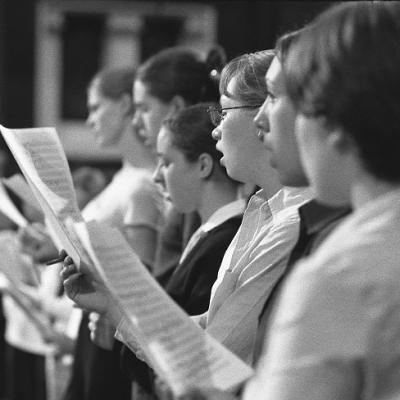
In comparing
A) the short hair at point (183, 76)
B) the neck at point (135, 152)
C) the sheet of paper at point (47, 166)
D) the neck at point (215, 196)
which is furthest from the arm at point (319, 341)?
the neck at point (135, 152)

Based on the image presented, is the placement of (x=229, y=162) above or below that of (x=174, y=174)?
above

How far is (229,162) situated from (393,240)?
1.07 metres

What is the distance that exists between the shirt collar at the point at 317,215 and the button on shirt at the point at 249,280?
0.31 m

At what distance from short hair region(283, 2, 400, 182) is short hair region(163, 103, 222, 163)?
1657mm

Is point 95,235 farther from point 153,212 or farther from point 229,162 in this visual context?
point 153,212

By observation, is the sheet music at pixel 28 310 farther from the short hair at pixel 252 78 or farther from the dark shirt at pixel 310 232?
the dark shirt at pixel 310 232

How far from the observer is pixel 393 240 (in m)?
1.39

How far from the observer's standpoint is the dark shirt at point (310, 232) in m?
1.84

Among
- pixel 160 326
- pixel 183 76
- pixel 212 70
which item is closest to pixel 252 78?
pixel 160 326

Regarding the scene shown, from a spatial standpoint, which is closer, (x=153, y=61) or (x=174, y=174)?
(x=174, y=174)

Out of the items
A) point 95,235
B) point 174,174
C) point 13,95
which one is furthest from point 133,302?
point 13,95

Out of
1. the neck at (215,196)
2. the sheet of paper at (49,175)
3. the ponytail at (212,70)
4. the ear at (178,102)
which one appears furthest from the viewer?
the ear at (178,102)

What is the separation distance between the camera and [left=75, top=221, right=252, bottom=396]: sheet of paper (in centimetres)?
154

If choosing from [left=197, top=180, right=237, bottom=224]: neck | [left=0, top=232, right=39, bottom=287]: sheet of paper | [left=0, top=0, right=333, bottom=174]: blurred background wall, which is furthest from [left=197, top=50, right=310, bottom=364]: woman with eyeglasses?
[left=0, top=0, right=333, bottom=174]: blurred background wall
